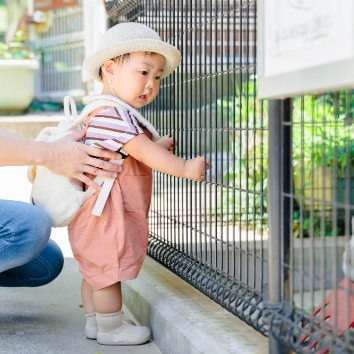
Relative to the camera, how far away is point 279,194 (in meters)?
2.44

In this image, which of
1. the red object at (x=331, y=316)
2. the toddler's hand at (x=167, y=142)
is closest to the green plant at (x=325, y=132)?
the red object at (x=331, y=316)

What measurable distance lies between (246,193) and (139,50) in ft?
2.66

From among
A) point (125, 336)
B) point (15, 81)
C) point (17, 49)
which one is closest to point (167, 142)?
point (125, 336)

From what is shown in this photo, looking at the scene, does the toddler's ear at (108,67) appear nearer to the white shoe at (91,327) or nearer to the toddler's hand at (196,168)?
the toddler's hand at (196,168)

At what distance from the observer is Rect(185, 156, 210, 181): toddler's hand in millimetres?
3262

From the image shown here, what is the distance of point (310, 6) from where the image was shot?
2.08 meters

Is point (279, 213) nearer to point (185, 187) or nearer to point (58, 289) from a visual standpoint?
point (185, 187)

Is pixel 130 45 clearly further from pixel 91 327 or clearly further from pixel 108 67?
pixel 91 327

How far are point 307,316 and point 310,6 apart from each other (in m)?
0.82

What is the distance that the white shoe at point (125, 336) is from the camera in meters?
3.44

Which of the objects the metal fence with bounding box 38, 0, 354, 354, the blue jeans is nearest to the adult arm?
the blue jeans

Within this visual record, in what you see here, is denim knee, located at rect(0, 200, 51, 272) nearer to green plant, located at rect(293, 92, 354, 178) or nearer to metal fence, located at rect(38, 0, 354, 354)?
metal fence, located at rect(38, 0, 354, 354)

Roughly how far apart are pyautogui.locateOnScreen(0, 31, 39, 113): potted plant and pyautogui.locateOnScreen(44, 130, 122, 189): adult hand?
25.9 ft

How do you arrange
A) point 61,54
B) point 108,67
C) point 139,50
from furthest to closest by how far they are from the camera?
point 61,54 < point 108,67 < point 139,50
